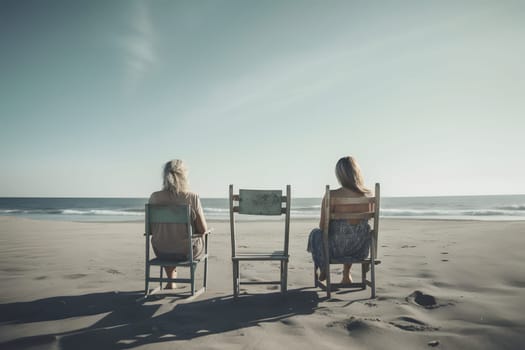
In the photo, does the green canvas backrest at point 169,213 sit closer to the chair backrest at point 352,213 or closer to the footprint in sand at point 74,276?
the chair backrest at point 352,213

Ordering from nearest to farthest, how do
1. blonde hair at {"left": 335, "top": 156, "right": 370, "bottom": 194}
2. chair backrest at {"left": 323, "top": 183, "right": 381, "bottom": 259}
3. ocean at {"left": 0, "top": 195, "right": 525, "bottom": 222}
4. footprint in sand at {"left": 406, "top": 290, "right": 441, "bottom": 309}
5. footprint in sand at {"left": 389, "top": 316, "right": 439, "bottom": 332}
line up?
1. footprint in sand at {"left": 389, "top": 316, "right": 439, "bottom": 332}
2. footprint in sand at {"left": 406, "top": 290, "right": 441, "bottom": 309}
3. chair backrest at {"left": 323, "top": 183, "right": 381, "bottom": 259}
4. blonde hair at {"left": 335, "top": 156, "right": 370, "bottom": 194}
5. ocean at {"left": 0, "top": 195, "right": 525, "bottom": 222}

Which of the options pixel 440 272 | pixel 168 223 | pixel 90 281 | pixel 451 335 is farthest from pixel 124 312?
pixel 440 272

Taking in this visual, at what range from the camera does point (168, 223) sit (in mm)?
4242

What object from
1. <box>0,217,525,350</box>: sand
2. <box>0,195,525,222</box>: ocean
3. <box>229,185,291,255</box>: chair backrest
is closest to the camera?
<box>0,217,525,350</box>: sand

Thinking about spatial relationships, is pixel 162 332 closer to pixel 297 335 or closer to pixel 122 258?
pixel 297 335

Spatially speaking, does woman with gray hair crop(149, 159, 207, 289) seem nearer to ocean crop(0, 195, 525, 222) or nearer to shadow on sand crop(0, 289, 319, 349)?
shadow on sand crop(0, 289, 319, 349)

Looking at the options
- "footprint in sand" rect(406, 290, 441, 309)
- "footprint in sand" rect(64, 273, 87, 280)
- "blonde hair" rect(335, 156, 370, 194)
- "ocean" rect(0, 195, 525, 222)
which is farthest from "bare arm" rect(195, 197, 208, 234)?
"ocean" rect(0, 195, 525, 222)

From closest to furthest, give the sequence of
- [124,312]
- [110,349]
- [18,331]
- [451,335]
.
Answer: [110,349]
[451,335]
[18,331]
[124,312]

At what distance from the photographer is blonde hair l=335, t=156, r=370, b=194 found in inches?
169

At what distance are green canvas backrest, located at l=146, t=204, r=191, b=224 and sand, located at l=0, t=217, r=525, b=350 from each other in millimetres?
1048

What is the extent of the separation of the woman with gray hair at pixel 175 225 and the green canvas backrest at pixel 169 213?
23cm

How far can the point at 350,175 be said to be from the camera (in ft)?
14.1

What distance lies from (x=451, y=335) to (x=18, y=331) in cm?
415

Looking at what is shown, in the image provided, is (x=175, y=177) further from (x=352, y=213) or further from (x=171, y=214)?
(x=352, y=213)
